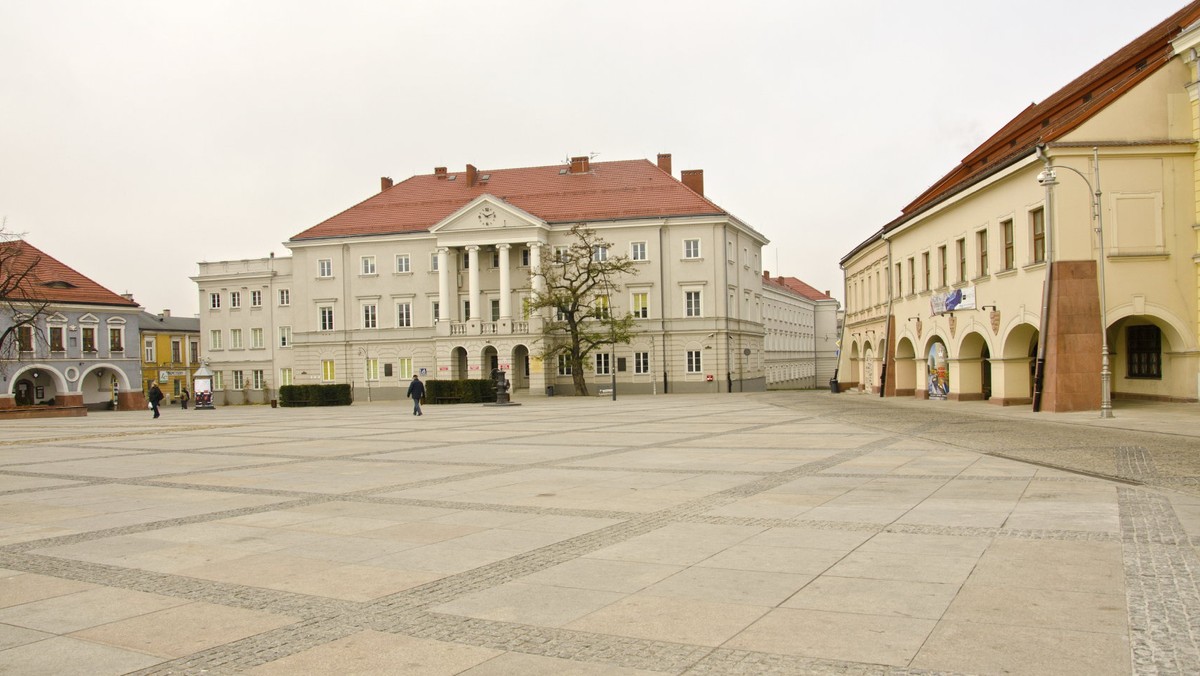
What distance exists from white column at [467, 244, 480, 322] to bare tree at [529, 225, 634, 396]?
4356 mm

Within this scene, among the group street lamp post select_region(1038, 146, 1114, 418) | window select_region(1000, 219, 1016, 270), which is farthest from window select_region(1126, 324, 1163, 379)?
window select_region(1000, 219, 1016, 270)

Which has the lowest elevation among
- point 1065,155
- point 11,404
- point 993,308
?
point 11,404

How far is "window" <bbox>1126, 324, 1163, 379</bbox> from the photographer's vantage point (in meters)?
29.3

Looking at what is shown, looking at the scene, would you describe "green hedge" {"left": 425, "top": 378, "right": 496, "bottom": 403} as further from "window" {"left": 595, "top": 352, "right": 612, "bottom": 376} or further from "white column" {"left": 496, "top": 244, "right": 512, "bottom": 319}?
"window" {"left": 595, "top": 352, "right": 612, "bottom": 376}

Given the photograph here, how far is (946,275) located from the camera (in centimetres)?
3778

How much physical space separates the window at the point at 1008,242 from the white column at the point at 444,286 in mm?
42191

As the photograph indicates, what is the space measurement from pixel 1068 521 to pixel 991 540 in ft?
A: 4.86

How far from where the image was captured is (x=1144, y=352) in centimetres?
3027

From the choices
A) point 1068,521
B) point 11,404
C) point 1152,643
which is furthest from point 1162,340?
point 11,404

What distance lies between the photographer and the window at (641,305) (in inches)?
2571

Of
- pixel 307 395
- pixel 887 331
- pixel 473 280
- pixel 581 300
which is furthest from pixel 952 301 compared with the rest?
pixel 473 280

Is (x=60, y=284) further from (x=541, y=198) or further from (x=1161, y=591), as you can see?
(x=1161, y=591)

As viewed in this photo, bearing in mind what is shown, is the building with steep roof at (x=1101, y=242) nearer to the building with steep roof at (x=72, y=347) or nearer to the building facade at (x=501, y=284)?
the building facade at (x=501, y=284)

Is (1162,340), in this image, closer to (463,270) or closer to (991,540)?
Answer: (991,540)
